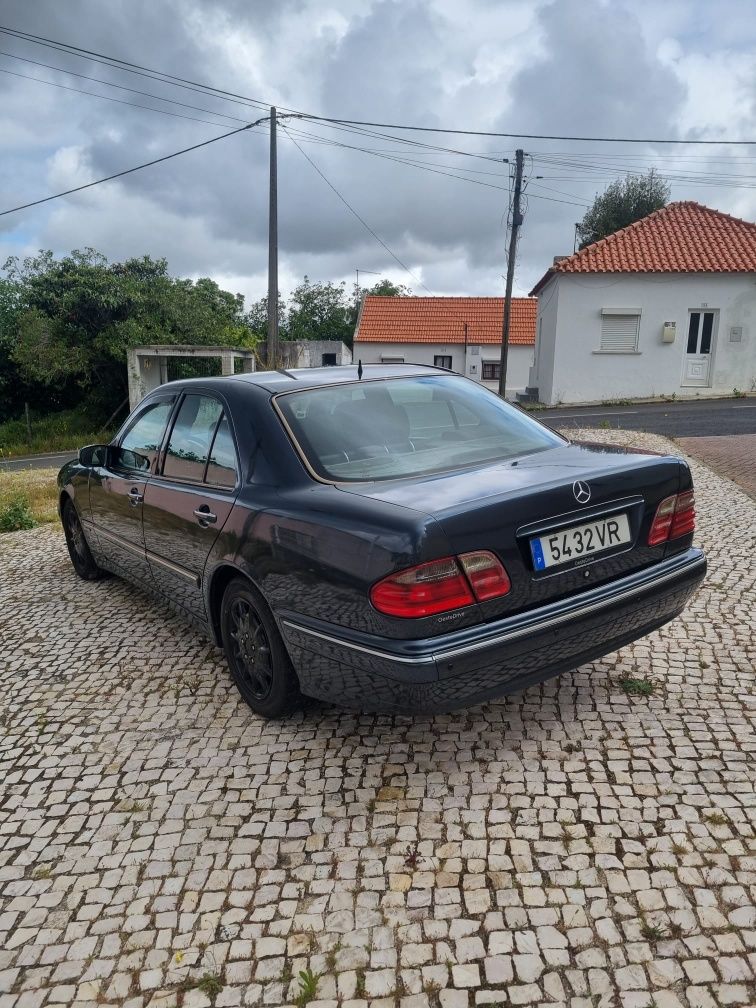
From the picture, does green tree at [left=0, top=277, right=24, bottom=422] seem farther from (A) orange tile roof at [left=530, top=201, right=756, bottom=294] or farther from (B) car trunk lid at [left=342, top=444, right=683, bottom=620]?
(B) car trunk lid at [left=342, top=444, right=683, bottom=620]

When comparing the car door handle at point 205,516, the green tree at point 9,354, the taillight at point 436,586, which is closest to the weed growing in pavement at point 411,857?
the taillight at point 436,586

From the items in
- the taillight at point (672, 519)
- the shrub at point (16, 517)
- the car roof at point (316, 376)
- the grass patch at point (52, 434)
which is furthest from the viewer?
the grass patch at point (52, 434)

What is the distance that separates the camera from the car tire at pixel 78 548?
562cm

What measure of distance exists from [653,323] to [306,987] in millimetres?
24888

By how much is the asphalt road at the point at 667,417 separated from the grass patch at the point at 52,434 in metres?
2.99

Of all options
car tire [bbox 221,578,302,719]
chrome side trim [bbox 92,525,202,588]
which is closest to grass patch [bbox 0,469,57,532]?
chrome side trim [bbox 92,525,202,588]

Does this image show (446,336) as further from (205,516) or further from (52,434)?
(205,516)

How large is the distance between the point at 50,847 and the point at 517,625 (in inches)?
72.7

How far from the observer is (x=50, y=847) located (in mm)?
2553

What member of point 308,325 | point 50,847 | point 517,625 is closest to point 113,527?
point 50,847

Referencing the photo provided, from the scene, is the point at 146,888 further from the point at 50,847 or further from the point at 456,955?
the point at 456,955

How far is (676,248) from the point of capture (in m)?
24.6

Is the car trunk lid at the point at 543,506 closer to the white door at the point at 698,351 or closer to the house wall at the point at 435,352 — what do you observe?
the white door at the point at 698,351

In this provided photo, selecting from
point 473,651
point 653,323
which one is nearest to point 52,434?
point 653,323
